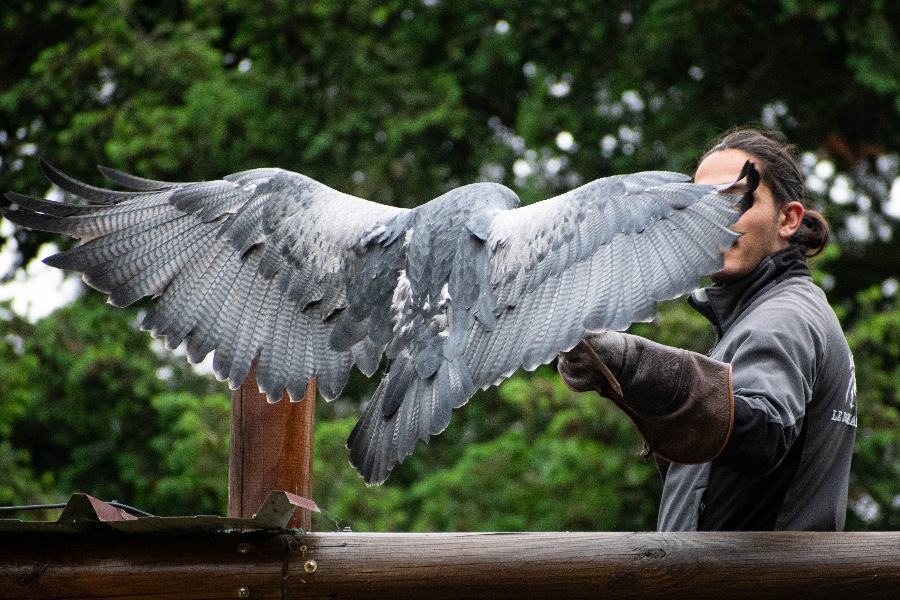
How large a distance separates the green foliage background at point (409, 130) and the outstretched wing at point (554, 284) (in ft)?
16.3

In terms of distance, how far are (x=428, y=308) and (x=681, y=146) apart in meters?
6.07

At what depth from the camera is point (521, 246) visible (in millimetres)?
2660

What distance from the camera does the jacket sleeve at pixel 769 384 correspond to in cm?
188

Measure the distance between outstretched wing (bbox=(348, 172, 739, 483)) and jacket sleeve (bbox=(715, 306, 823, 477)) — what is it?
7.8 inches

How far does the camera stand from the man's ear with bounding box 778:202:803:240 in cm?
248

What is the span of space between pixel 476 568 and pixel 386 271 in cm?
109

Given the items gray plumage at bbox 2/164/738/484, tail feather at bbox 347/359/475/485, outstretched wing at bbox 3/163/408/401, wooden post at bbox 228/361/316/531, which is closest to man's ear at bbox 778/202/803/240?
gray plumage at bbox 2/164/738/484

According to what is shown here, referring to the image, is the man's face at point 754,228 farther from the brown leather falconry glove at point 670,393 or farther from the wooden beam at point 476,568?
the wooden beam at point 476,568

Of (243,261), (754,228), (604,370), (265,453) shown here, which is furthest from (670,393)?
(243,261)

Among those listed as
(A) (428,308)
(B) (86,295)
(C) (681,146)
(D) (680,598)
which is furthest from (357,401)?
(D) (680,598)

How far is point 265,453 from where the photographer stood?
8.26 feet

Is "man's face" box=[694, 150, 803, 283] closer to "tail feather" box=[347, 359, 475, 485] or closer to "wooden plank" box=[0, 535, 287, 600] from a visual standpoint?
"tail feather" box=[347, 359, 475, 485]

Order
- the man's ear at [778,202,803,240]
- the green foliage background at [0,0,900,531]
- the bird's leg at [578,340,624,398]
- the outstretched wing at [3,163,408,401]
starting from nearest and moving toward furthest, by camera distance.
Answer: the bird's leg at [578,340,624,398] → the man's ear at [778,202,803,240] → the outstretched wing at [3,163,408,401] → the green foliage background at [0,0,900,531]

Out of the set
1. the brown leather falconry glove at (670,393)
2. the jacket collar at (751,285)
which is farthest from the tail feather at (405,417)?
the jacket collar at (751,285)
